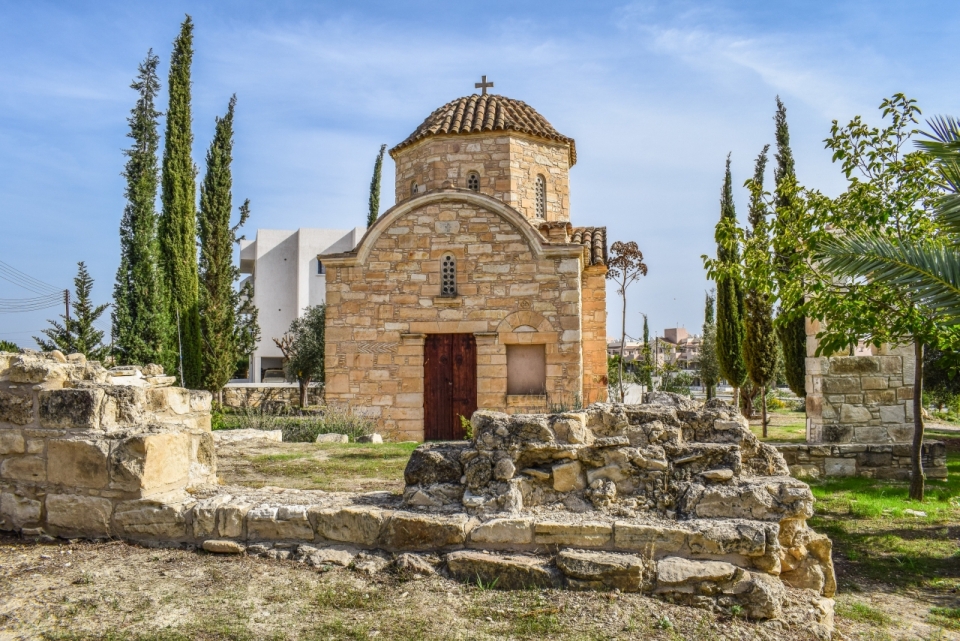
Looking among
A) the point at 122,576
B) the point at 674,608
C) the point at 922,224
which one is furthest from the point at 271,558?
the point at 922,224

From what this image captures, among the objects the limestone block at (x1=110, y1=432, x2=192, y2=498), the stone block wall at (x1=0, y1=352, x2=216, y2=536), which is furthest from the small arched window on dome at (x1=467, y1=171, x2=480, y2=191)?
the limestone block at (x1=110, y1=432, x2=192, y2=498)

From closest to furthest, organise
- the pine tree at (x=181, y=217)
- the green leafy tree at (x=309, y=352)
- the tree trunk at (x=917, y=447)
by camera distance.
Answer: the tree trunk at (x=917, y=447)
the pine tree at (x=181, y=217)
the green leafy tree at (x=309, y=352)

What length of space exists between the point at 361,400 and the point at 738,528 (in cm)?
1037

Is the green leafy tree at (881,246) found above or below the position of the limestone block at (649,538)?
above

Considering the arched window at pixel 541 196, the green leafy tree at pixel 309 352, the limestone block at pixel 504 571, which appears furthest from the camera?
the green leafy tree at pixel 309 352

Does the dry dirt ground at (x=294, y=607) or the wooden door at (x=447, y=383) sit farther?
the wooden door at (x=447, y=383)

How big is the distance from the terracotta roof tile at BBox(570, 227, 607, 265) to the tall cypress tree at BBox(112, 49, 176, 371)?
10.7 metres

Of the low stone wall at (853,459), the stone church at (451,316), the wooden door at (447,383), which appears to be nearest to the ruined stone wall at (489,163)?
the stone church at (451,316)

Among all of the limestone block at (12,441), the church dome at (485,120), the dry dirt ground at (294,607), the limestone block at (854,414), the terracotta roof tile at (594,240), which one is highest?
the church dome at (485,120)

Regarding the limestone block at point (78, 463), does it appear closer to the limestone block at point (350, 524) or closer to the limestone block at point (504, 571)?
the limestone block at point (350, 524)

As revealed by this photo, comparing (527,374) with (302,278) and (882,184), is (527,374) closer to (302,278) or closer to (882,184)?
(882,184)

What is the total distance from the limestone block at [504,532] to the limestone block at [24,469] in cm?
285

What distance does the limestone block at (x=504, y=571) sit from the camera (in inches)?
138

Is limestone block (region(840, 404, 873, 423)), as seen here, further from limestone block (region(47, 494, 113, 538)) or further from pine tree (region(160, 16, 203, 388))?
pine tree (region(160, 16, 203, 388))
